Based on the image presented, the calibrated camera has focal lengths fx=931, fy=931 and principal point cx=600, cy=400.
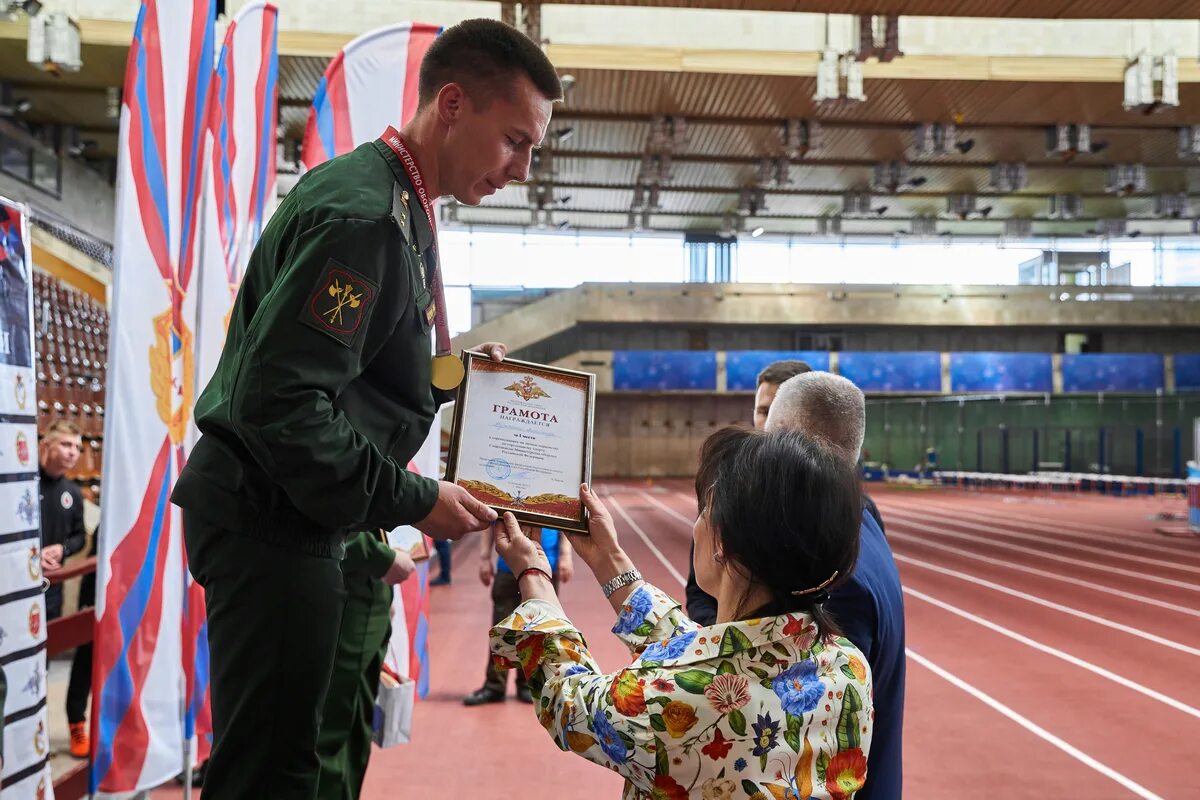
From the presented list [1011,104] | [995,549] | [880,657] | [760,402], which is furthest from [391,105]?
[1011,104]

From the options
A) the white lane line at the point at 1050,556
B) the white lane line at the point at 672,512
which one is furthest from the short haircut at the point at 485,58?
the white lane line at the point at 672,512

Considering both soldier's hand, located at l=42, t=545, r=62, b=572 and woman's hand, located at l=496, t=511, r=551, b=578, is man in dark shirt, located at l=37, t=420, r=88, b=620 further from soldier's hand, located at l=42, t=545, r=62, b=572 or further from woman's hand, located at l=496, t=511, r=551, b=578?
woman's hand, located at l=496, t=511, r=551, b=578

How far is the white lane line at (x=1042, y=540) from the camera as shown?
11250mm

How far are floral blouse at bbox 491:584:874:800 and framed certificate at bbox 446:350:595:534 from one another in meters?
0.37

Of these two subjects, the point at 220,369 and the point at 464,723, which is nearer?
the point at 220,369

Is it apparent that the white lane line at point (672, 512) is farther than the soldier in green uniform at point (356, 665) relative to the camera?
Yes

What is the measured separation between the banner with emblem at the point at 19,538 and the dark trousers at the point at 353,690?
743 millimetres

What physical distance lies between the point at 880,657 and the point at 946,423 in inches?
1055

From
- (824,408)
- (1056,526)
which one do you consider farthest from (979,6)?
(824,408)

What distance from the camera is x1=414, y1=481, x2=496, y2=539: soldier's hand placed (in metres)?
1.63

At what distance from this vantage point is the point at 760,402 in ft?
12.4

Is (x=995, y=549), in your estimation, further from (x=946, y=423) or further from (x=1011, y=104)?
(x=946, y=423)

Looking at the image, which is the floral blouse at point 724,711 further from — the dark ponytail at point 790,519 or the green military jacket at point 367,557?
the green military jacket at point 367,557

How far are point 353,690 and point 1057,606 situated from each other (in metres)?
7.94
